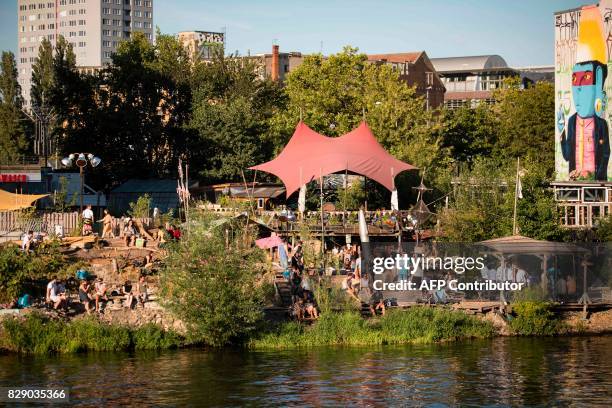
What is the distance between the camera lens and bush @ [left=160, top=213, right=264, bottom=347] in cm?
3366

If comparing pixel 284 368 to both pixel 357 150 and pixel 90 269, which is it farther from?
pixel 357 150

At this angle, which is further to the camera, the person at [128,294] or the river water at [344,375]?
the person at [128,294]

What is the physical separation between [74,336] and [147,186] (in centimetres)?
2984

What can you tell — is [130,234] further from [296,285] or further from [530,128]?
[530,128]

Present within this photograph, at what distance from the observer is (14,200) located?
47719 millimetres

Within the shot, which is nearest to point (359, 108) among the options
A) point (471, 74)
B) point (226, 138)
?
point (226, 138)

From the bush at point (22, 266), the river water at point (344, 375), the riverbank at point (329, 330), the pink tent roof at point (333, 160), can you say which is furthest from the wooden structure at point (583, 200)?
the bush at point (22, 266)

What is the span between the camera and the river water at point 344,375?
90.7 ft

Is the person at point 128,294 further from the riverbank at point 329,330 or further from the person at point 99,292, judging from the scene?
the person at point 99,292

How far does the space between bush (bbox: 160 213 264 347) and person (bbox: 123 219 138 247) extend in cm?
633

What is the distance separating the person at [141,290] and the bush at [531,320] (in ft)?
39.3

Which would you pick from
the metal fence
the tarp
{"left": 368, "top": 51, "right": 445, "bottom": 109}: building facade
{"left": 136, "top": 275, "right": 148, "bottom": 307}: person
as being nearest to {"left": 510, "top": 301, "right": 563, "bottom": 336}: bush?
{"left": 136, "top": 275, "right": 148, "bottom": 307}: person

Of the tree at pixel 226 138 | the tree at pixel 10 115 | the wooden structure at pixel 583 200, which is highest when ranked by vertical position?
the tree at pixel 10 115

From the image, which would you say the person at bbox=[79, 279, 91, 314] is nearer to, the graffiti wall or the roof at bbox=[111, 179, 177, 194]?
the roof at bbox=[111, 179, 177, 194]
